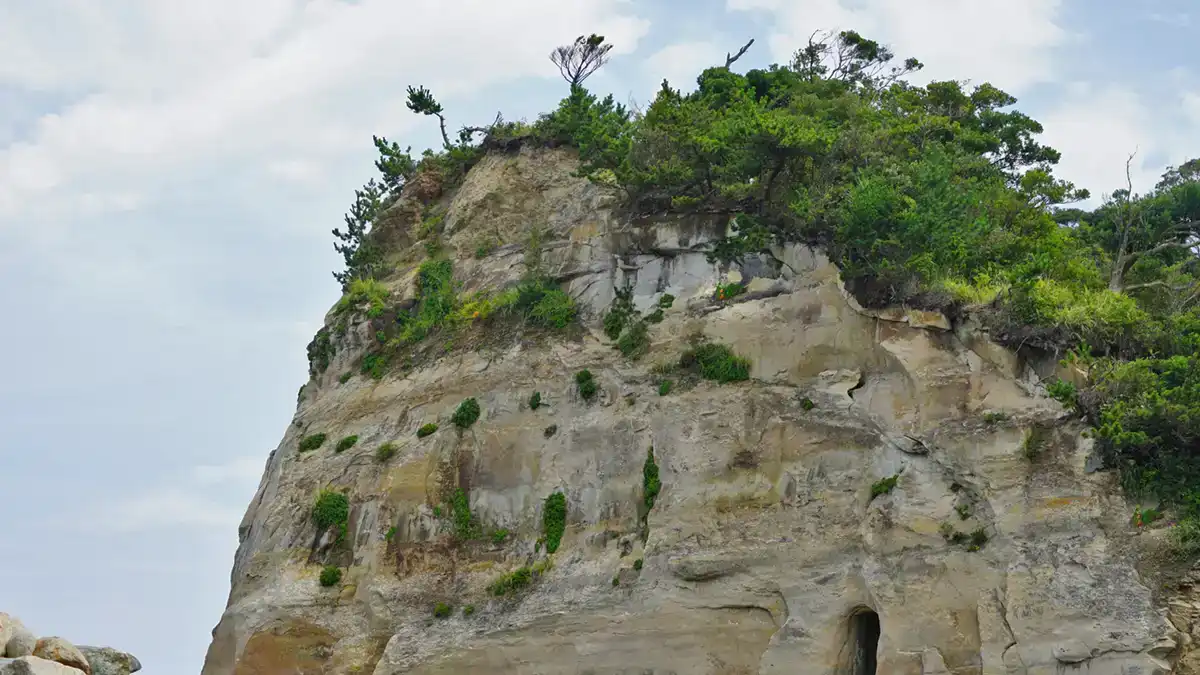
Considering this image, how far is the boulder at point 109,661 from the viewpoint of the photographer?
28812mm

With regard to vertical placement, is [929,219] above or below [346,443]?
above

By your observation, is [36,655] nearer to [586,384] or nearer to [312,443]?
[312,443]

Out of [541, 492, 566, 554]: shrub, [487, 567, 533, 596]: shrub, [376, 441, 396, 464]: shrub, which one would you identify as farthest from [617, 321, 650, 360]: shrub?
[376, 441, 396, 464]: shrub

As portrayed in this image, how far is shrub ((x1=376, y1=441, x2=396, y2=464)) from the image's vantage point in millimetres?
34469

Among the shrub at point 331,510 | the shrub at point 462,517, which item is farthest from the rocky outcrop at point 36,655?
the shrub at point 462,517

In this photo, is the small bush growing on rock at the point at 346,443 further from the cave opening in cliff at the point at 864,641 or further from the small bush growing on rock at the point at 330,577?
the cave opening in cliff at the point at 864,641

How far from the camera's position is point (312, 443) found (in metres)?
36.9

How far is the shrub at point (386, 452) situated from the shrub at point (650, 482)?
754cm

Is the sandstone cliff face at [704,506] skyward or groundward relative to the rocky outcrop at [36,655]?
skyward

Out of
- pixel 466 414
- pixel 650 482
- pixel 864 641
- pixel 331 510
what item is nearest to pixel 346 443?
pixel 331 510

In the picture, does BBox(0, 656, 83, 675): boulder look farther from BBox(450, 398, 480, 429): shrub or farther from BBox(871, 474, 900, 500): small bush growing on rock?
BBox(871, 474, 900, 500): small bush growing on rock

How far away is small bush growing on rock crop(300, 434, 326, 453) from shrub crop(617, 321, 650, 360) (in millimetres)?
9536

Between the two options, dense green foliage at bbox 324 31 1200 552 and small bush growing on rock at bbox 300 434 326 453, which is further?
small bush growing on rock at bbox 300 434 326 453

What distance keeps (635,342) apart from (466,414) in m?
4.92
